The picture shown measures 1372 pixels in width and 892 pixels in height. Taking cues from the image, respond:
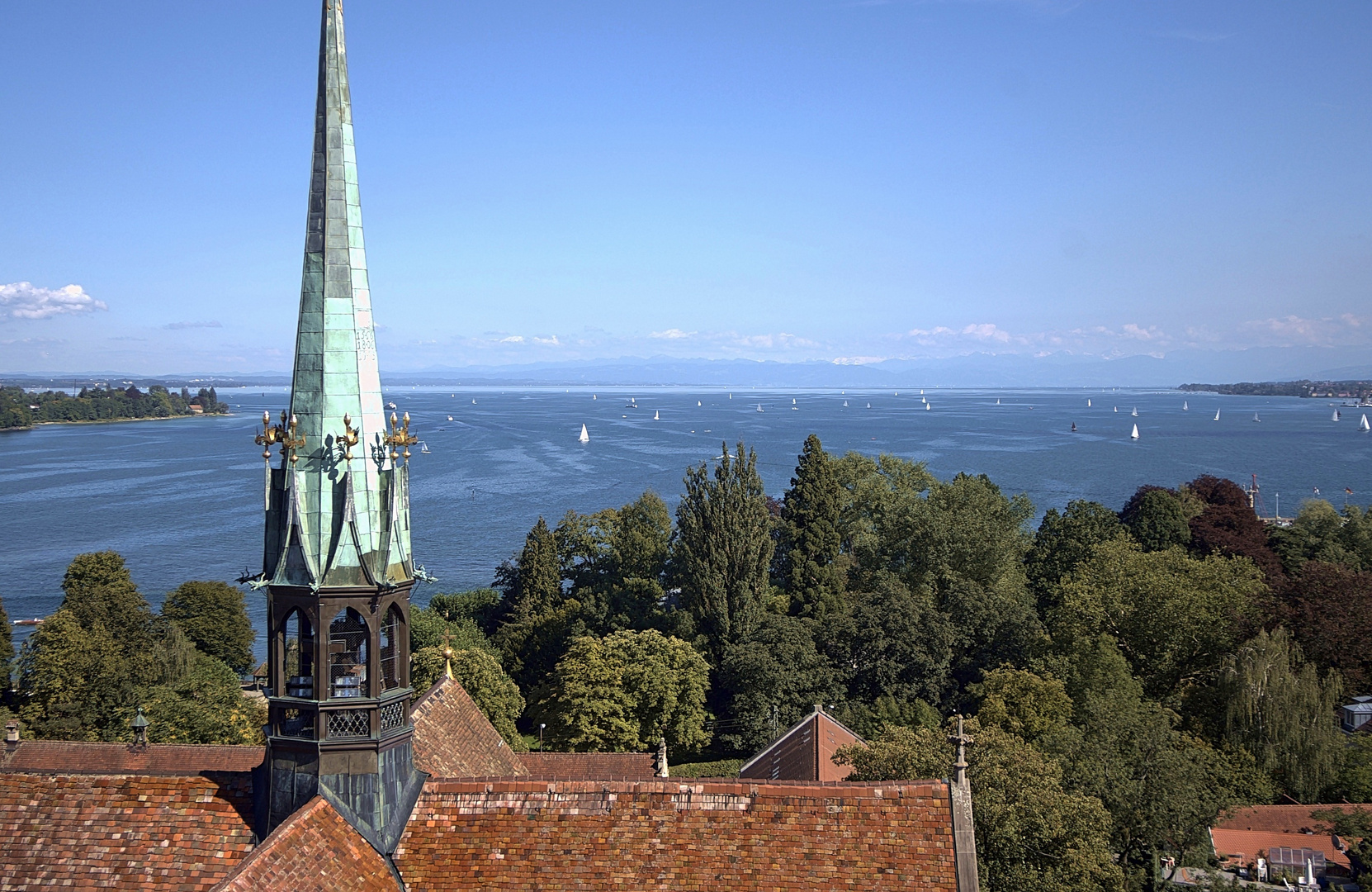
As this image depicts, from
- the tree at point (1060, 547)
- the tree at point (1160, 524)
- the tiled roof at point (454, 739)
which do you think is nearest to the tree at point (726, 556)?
the tree at point (1060, 547)

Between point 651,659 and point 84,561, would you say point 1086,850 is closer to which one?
point 651,659

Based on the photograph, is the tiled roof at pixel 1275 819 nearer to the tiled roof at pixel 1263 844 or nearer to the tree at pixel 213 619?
the tiled roof at pixel 1263 844

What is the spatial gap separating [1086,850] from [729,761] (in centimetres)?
2422

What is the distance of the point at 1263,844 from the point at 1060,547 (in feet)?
93.2

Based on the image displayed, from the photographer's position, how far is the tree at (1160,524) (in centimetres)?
7206

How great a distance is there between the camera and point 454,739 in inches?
850

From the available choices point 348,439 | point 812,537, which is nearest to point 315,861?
point 348,439

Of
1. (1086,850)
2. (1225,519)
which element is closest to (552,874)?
(1086,850)

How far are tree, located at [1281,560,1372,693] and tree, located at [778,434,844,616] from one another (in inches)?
876

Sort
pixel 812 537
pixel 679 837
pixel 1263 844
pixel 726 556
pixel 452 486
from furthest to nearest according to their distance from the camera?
pixel 452 486 < pixel 812 537 < pixel 726 556 < pixel 1263 844 < pixel 679 837

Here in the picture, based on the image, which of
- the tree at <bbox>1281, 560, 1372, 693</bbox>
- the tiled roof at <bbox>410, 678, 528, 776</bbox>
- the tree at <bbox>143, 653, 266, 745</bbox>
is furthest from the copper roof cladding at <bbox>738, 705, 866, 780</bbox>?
the tree at <bbox>1281, 560, 1372, 693</bbox>

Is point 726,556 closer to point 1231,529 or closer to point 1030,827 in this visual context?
point 1030,827

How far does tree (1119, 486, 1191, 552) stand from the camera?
7206 centimetres

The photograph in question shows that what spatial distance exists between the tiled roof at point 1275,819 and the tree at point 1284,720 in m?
2.01
